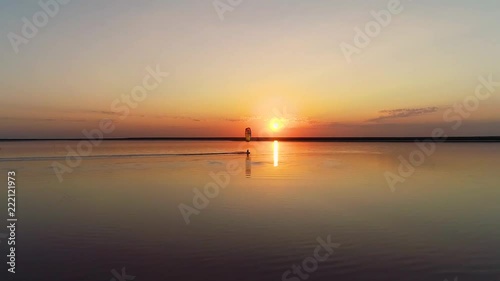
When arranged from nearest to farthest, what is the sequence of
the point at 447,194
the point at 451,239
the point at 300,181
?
the point at 451,239, the point at 447,194, the point at 300,181

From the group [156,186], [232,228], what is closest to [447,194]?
[232,228]

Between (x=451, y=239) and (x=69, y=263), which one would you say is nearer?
(x=69, y=263)

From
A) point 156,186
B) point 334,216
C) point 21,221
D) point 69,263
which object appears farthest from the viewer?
point 156,186

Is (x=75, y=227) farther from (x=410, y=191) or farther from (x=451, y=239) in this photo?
(x=410, y=191)

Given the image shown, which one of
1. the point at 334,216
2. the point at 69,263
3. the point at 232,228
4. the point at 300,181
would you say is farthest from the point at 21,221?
the point at 300,181

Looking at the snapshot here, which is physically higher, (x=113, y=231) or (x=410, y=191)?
(x=410, y=191)

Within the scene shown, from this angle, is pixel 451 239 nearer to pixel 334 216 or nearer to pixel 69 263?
pixel 334 216

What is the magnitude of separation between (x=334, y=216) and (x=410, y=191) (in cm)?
1038

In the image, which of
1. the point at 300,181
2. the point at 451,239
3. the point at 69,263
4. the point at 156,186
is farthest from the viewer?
the point at 300,181

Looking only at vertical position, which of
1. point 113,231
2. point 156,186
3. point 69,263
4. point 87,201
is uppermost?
point 156,186

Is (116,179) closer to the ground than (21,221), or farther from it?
farther from it

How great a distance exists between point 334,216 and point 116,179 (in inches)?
818

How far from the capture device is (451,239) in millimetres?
14039

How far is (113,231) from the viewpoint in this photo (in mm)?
14984
